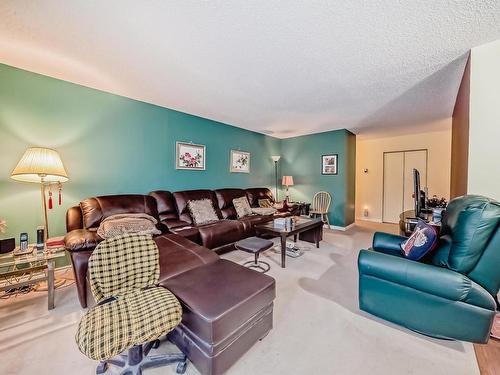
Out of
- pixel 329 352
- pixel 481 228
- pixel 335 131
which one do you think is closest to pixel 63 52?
pixel 329 352

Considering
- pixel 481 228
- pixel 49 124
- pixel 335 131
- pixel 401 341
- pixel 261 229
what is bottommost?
pixel 401 341

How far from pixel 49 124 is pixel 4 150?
1.70 ft

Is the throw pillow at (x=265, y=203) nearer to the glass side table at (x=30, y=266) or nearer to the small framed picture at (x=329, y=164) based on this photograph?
the small framed picture at (x=329, y=164)

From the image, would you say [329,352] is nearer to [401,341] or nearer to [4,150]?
[401,341]

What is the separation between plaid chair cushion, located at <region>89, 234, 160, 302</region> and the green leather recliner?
5.75 feet

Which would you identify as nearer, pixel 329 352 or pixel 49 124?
pixel 329 352

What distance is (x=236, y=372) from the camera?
1289 mm

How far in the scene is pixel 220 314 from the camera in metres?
1.17

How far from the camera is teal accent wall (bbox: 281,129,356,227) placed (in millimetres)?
5031

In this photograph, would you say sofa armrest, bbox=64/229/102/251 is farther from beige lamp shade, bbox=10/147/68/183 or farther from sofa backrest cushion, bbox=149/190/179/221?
sofa backrest cushion, bbox=149/190/179/221

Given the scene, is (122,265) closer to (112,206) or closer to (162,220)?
(112,206)

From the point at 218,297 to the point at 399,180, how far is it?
612 cm

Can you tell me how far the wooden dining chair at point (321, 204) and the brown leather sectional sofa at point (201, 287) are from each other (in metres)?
3.03

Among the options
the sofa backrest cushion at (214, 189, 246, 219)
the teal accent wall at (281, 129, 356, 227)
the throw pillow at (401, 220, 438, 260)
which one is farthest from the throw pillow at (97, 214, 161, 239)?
the teal accent wall at (281, 129, 356, 227)
